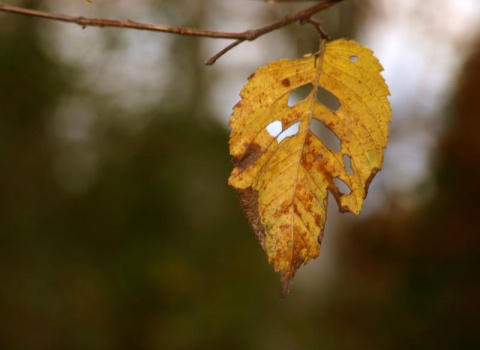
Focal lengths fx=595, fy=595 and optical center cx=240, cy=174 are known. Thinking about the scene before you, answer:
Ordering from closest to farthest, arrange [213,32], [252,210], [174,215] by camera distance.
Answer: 1. [213,32]
2. [252,210]
3. [174,215]

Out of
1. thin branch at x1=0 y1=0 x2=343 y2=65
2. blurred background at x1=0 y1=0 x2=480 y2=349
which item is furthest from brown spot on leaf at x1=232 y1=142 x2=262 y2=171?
blurred background at x1=0 y1=0 x2=480 y2=349

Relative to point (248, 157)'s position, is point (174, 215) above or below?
above

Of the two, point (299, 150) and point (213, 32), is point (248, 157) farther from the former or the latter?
point (213, 32)

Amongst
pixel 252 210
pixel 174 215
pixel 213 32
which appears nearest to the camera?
pixel 213 32

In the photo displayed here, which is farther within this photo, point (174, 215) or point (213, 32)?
point (174, 215)

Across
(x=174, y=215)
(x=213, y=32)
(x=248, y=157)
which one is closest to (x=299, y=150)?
(x=248, y=157)
